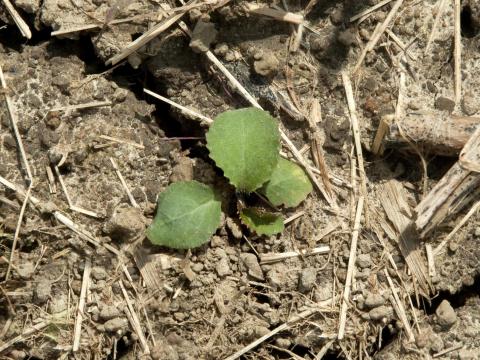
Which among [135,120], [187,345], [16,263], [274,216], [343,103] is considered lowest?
[187,345]

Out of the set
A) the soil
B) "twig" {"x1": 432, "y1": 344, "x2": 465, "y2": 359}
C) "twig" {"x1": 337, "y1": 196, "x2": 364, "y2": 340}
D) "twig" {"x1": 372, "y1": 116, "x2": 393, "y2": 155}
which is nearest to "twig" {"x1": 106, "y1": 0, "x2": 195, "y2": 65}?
the soil

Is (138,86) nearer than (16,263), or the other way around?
(16,263)

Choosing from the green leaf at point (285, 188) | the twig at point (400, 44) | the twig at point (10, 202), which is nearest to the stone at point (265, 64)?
the green leaf at point (285, 188)

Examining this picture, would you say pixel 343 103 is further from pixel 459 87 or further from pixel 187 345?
pixel 187 345

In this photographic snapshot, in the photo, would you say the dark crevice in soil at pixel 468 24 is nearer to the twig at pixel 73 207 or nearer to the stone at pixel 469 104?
the stone at pixel 469 104

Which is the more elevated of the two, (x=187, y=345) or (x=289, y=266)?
(x=289, y=266)

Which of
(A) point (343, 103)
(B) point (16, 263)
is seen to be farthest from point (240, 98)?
(B) point (16, 263)

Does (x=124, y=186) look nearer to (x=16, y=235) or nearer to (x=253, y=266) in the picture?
(x=16, y=235)

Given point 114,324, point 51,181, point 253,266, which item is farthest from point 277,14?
point 114,324
